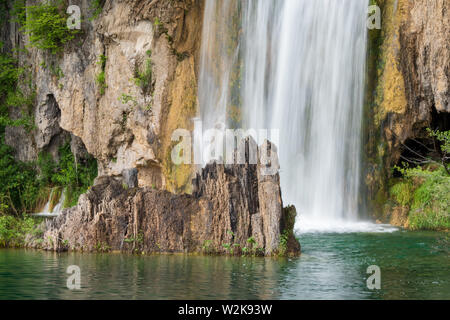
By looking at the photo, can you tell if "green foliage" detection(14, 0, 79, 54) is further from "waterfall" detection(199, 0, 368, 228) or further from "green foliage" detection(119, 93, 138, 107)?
"waterfall" detection(199, 0, 368, 228)

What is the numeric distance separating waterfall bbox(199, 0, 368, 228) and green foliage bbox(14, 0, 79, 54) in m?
6.82

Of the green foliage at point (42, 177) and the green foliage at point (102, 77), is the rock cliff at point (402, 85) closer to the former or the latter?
the green foliage at point (102, 77)

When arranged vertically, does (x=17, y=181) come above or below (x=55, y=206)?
above

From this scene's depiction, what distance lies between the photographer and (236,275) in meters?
13.0

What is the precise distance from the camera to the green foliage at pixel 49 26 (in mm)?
29781

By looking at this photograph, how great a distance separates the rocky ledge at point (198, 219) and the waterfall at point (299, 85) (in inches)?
341

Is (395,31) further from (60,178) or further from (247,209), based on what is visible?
(60,178)

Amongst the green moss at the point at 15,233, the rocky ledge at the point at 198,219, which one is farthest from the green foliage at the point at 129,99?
the rocky ledge at the point at 198,219

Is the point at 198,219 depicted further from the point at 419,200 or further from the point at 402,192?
the point at 402,192

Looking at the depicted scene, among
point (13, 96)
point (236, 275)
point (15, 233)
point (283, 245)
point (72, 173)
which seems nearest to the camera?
point (236, 275)

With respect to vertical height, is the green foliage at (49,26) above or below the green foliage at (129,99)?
above

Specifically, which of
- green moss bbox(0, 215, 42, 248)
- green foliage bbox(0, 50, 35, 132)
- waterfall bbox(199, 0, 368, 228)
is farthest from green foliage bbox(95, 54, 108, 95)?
green moss bbox(0, 215, 42, 248)

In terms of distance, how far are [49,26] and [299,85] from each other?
12216 millimetres

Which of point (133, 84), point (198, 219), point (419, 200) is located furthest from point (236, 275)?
point (133, 84)
